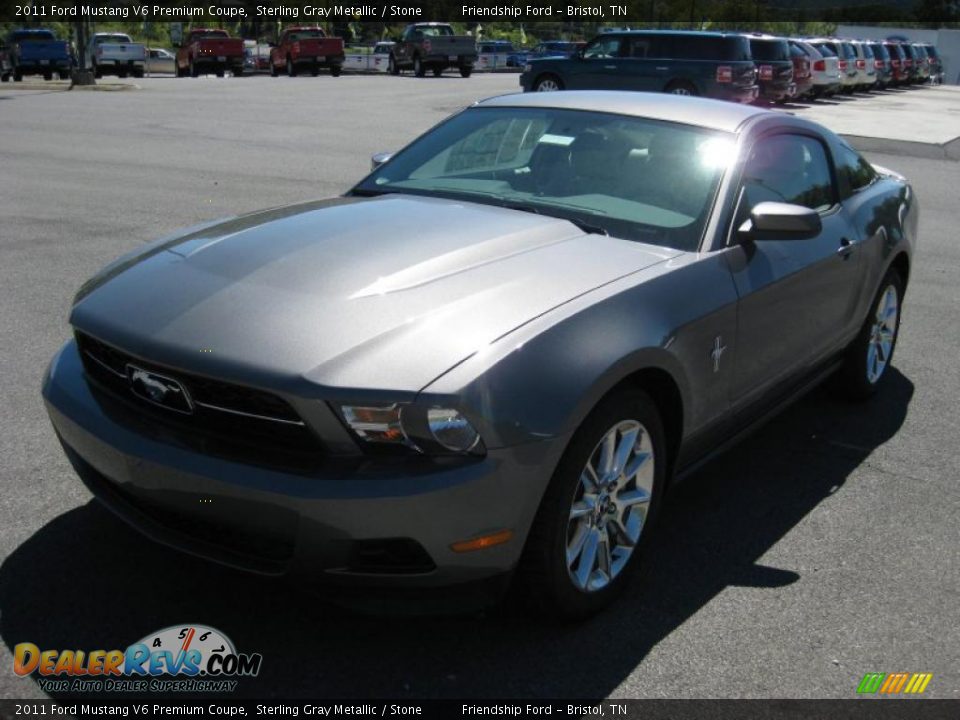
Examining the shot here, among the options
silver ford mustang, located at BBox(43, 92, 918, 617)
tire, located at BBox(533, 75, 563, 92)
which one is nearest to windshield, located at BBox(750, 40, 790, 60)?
tire, located at BBox(533, 75, 563, 92)

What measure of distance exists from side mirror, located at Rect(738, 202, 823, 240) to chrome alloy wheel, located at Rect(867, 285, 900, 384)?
165cm

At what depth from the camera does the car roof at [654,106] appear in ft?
14.8

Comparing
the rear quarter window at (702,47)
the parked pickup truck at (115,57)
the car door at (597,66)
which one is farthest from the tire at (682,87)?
the parked pickup truck at (115,57)

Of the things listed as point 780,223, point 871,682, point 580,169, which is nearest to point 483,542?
point 871,682

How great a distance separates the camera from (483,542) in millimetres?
2887

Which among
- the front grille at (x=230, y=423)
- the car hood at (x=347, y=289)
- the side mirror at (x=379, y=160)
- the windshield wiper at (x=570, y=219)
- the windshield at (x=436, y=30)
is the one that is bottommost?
the front grille at (x=230, y=423)

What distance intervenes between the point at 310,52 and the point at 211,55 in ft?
14.2

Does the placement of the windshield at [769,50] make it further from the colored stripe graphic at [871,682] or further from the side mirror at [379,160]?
the colored stripe graphic at [871,682]

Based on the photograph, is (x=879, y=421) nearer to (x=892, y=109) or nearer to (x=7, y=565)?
(x=7, y=565)

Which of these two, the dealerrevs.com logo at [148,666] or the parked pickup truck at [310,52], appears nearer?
the dealerrevs.com logo at [148,666]

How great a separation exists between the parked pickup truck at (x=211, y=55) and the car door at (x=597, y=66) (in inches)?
909

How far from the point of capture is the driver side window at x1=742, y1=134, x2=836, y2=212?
438cm

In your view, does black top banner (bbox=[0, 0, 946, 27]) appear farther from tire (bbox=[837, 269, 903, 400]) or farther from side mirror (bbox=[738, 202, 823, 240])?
side mirror (bbox=[738, 202, 823, 240])

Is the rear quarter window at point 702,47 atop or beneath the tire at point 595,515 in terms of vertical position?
atop
